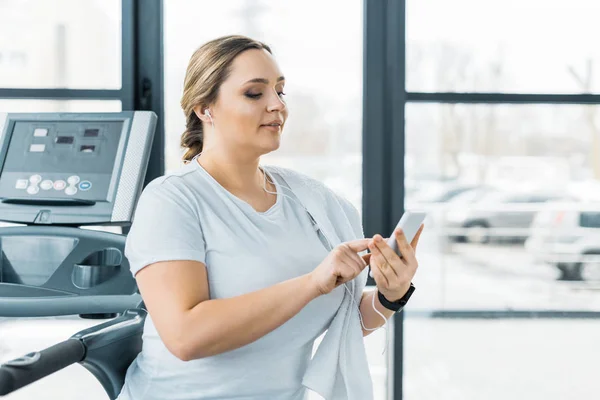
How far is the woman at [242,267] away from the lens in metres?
1.14

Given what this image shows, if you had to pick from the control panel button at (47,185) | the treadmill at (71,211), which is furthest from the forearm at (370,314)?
the control panel button at (47,185)

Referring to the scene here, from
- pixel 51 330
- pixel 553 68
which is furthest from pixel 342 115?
pixel 51 330

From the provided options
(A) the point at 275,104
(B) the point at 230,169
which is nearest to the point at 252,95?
(A) the point at 275,104

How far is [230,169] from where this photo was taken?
137 centimetres

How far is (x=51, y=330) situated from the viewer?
2027 mm

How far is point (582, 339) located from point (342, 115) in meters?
1.18

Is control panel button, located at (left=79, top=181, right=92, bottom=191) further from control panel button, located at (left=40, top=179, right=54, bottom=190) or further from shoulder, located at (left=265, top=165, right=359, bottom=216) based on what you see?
shoulder, located at (left=265, top=165, right=359, bottom=216)

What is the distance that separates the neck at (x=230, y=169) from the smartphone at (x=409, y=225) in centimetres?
35

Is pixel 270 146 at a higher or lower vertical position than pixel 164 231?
higher

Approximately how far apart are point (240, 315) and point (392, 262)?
0.98 ft

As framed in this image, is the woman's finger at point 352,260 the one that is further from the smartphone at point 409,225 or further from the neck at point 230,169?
the neck at point 230,169

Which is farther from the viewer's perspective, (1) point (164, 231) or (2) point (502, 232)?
(2) point (502, 232)

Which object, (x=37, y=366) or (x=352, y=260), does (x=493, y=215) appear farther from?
(x=37, y=366)

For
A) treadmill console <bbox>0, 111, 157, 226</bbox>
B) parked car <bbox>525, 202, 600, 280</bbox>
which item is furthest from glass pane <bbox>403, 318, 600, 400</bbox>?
treadmill console <bbox>0, 111, 157, 226</bbox>
